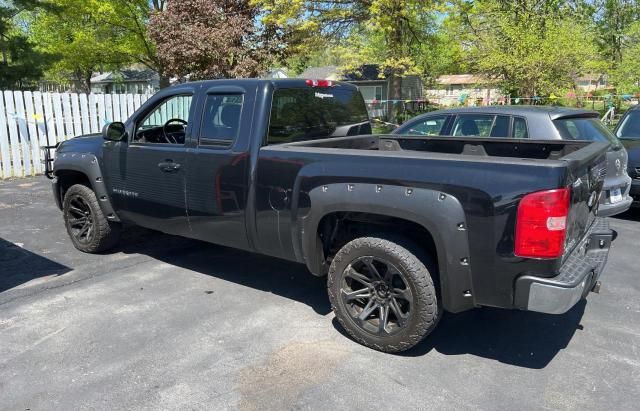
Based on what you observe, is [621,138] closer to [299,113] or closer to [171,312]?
[299,113]

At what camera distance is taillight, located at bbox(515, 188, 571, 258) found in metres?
2.72

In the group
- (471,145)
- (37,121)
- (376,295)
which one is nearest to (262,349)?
(376,295)

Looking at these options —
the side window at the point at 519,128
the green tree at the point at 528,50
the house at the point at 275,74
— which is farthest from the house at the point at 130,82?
the side window at the point at 519,128

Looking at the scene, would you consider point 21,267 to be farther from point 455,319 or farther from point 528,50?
point 528,50

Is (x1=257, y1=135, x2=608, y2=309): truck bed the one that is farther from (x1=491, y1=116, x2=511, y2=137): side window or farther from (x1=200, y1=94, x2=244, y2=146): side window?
(x1=491, y1=116, x2=511, y2=137): side window

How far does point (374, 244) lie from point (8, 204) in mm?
7450

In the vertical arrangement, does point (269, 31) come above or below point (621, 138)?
above

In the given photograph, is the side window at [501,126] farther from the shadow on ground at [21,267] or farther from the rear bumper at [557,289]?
the shadow on ground at [21,267]

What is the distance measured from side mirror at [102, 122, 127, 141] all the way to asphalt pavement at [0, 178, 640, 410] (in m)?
1.39

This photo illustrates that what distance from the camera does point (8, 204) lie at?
827 centimetres

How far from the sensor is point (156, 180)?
4.72 metres

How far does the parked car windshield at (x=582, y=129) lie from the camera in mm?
5805

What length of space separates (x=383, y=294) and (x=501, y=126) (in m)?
3.70

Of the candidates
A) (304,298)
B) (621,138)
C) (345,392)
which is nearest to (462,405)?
(345,392)
